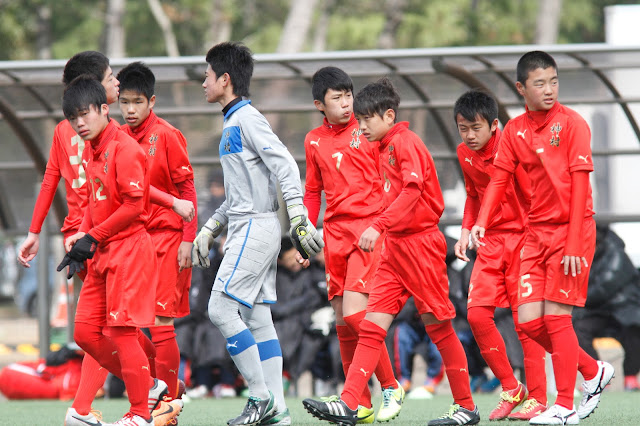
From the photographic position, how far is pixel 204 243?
19.2 feet

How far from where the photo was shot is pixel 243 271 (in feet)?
18.7

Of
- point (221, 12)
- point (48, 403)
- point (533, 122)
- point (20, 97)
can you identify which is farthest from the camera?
point (221, 12)

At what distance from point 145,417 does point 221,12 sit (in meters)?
25.0

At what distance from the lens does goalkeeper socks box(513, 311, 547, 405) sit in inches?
250

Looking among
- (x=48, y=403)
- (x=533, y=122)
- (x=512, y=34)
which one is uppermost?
(x=512, y=34)

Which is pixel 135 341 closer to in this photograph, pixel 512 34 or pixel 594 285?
pixel 594 285

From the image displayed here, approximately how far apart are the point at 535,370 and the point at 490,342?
319 millimetres

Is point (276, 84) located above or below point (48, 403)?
above

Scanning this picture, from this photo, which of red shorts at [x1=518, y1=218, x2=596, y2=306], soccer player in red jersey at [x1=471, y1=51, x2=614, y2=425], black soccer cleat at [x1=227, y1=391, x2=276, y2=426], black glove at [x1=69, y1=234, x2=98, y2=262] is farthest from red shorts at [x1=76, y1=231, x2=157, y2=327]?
red shorts at [x1=518, y1=218, x2=596, y2=306]

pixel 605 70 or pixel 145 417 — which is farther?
pixel 605 70

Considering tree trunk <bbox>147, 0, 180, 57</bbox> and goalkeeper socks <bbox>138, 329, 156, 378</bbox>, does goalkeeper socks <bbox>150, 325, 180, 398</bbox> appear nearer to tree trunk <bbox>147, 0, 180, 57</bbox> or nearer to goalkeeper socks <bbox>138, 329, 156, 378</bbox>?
goalkeeper socks <bbox>138, 329, 156, 378</bbox>

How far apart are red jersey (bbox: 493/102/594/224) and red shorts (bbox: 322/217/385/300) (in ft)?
3.57

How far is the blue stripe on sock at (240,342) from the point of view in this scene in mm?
5672

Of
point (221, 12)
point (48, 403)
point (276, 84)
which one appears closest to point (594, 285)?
point (276, 84)
